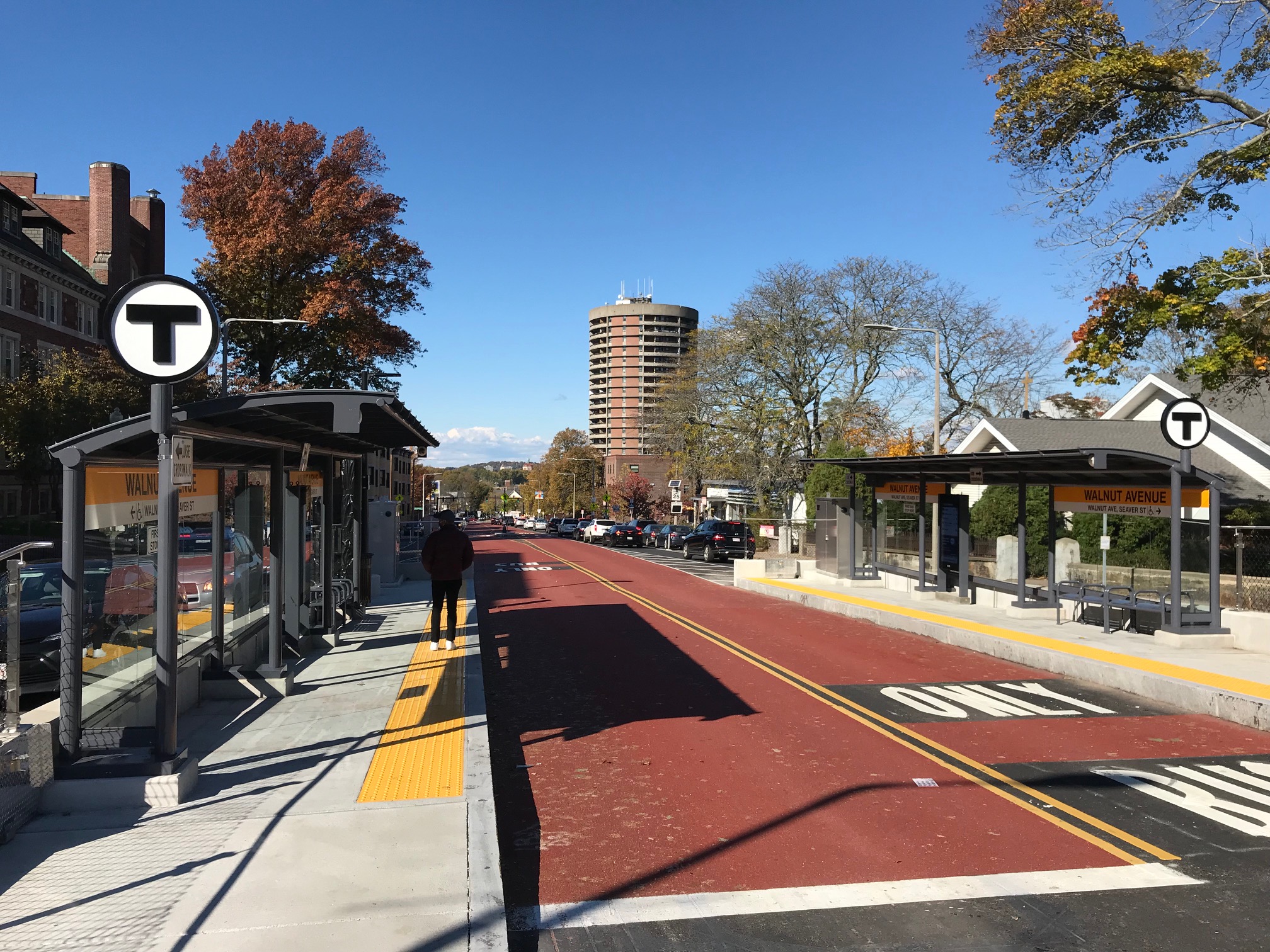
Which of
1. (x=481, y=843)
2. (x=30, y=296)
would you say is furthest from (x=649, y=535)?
(x=481, y=843)

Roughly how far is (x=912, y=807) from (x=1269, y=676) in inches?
285

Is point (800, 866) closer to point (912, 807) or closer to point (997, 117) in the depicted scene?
point (912, 807)

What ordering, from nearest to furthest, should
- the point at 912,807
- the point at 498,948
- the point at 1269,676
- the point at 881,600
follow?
the point at 498,948 → the point at 912,807 → the point at 1269,676 → the point at 881,600

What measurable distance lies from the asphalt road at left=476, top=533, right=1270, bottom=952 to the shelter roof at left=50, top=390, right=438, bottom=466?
10.9 ft

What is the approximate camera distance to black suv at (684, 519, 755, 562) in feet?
124

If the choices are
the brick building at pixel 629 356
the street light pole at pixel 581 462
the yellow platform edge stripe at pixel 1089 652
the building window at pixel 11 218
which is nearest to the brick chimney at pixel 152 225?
the building window at pixel 11 218

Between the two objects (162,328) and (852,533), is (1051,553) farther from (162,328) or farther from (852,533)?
(162,328)

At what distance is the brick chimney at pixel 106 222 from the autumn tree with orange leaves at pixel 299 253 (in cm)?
2136

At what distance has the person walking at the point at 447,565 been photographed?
484 inches

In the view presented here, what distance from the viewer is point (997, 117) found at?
17312mm

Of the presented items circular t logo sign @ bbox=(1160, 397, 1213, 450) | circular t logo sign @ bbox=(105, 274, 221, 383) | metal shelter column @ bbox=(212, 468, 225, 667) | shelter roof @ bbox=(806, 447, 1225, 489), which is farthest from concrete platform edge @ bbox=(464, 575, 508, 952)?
circular t logo sign @ bbox=(1160, 397, 1213, 450)

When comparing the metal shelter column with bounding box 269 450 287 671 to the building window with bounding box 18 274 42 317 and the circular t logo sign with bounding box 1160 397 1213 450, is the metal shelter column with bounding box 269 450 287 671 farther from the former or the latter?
the building window with bounding box 18 274 42 317

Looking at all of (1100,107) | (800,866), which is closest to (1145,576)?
(1100,107)

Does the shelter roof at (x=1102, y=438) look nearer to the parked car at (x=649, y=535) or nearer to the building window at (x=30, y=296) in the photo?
the parked car at (x=649, y=535)
